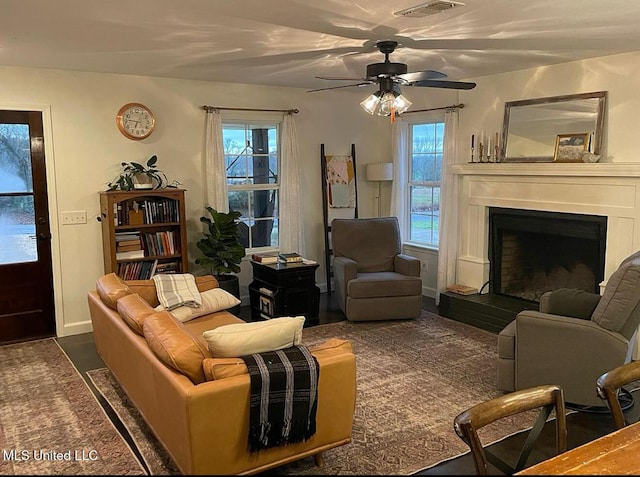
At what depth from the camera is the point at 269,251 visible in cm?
638

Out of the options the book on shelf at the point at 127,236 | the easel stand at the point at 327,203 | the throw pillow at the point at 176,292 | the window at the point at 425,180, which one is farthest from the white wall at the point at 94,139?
the throw pillow at the point at 176,292

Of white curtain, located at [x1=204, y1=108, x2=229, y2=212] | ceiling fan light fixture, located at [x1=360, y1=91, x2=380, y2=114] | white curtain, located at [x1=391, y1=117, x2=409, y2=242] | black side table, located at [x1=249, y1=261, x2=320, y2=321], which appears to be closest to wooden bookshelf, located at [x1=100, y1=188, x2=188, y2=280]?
white curtain, located at [x1=204, y1=108, x2=229, y2=212]

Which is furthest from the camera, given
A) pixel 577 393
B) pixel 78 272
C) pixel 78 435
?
pixel 78 272

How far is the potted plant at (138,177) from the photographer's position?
5020 mm

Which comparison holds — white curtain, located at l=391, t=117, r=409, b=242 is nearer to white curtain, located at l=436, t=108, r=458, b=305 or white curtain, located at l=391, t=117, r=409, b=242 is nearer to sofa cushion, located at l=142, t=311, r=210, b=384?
white curtain, located at l=436, t=108, r=458, b=305

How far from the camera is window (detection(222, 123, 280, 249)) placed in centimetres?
606

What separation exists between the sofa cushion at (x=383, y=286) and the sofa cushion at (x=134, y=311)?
2.35m

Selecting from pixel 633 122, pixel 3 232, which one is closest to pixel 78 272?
pixel 3 232

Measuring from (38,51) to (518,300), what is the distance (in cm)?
463

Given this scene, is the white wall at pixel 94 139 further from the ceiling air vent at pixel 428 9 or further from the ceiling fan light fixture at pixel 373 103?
A: the ceiling air vent at pixel 428 9

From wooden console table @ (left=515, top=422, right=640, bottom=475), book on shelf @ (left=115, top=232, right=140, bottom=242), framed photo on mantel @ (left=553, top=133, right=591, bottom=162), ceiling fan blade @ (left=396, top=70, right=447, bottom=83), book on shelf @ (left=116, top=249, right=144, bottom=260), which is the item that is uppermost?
ceiling fan blade @ (left=396, top=70, right=447, bottom=83)

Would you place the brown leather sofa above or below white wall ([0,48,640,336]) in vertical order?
below

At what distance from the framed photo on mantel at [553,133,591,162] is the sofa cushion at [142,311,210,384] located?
362 cm

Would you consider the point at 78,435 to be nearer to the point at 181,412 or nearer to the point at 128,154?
the point at 181,412
